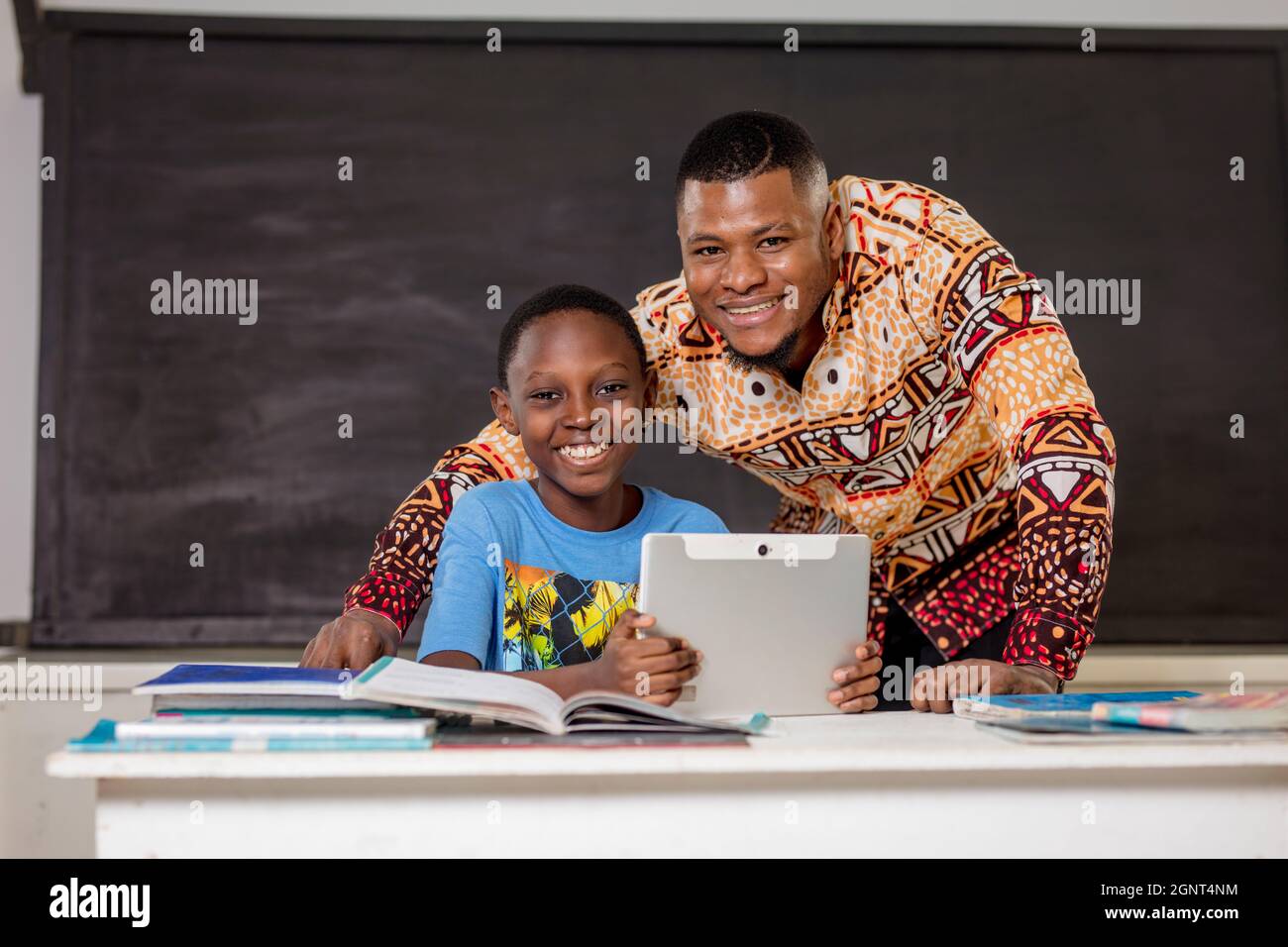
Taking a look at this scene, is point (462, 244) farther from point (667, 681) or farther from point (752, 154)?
point (667, 681)

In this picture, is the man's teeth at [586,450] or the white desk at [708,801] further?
the man's teeth at [586,450]

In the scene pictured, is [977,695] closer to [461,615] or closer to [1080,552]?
[1080,552]

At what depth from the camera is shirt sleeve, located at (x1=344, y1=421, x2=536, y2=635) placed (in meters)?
1.65

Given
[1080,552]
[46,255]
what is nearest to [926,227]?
[1080,552]

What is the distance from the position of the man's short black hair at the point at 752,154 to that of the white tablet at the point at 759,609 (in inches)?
23.5

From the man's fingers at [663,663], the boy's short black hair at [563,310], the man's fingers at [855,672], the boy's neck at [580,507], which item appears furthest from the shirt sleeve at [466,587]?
the man's fingers at [855,672]

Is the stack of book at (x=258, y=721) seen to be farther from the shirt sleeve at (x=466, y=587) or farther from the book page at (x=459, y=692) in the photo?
the shirt sleeve at (x=466, y=587)

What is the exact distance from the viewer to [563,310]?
1.83m

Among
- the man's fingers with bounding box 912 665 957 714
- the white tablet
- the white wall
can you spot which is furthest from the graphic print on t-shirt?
the white wall

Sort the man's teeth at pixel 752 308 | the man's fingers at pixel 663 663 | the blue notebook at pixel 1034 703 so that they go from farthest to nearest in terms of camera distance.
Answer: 1. the man's teeth at pixel 752 308
2. the man's fingers at pixel 663 663
3. the blue notebook at pixel 1034 703

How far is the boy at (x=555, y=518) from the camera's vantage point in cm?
165

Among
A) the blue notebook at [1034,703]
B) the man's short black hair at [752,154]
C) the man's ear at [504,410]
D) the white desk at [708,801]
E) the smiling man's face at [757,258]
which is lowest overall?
the white desk at [708,801]

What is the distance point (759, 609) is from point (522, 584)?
0.50 metres

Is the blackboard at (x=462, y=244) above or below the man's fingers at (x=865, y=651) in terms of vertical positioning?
above
